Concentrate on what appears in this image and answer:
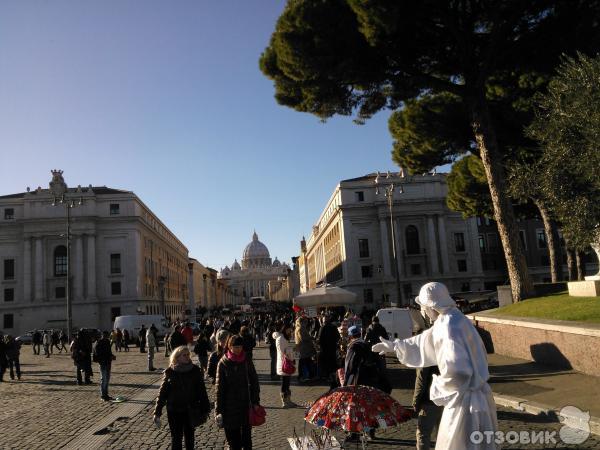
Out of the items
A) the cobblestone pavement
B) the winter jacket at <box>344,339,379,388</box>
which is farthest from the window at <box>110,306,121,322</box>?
the winter jacket at <box>344,339,379,388</box>

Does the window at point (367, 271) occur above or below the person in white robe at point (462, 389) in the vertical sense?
above

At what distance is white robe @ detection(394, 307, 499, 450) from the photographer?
3.84m

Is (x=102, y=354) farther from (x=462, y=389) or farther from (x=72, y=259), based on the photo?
(x=72, y=259)

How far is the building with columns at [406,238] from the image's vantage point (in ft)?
182

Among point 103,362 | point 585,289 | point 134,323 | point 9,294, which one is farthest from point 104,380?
point 9,294

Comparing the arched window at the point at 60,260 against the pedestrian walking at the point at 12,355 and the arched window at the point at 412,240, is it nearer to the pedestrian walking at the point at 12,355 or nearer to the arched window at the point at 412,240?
the arched window at the point at 412,240

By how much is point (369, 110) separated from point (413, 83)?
2.48 m

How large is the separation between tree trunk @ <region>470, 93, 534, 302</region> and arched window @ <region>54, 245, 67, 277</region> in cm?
4980

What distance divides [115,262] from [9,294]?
37.3 feet

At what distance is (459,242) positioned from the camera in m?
57.5

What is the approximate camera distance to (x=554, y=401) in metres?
8.42

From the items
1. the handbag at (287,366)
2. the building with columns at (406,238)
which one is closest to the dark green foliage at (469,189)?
the handbag at (287,366)

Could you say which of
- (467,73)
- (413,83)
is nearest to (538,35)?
(467,73)

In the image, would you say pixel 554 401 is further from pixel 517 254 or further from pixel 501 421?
pixel 517 254
